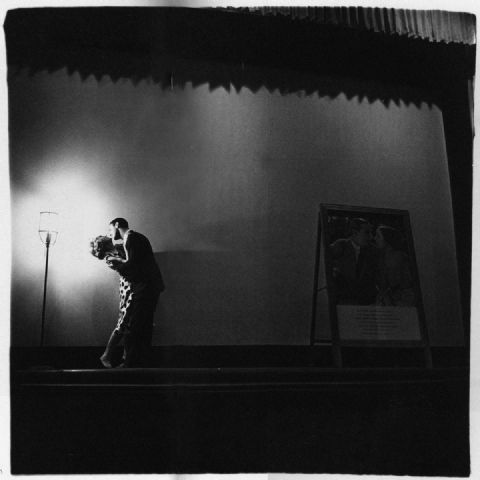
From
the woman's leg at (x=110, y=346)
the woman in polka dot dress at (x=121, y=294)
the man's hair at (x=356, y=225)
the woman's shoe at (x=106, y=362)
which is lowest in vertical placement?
the woman's shoe at (x=106, y=362)

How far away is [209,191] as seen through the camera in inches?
59.4

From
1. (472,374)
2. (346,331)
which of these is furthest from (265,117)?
(472,374)

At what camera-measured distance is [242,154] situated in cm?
154

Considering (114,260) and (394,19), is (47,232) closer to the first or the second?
(114,260)

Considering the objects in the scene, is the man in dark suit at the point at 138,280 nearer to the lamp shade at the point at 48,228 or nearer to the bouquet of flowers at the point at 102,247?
the bouquet of flowers at the point at 102,247

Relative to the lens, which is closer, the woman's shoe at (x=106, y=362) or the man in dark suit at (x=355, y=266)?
the woman's shoe at (x=106, y=362)

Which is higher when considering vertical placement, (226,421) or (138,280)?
(138,280)

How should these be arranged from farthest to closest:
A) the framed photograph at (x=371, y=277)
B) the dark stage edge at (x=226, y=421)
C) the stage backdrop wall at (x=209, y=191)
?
1. the framed photograph at (x=371, y=277)
2. the stage backdrop wall at (x=209, y=191)
3. the dark stage edge at (x=226, y=421)

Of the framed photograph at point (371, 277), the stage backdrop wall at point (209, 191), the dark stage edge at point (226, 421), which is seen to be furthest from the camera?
the framed photograph at point (371, 277)

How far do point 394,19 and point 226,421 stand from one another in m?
1.08

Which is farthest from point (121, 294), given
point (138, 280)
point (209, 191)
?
point (209, 191)

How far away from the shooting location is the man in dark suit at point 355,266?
1.62 m

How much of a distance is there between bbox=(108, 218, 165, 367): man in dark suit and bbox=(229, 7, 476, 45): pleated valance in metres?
0.63

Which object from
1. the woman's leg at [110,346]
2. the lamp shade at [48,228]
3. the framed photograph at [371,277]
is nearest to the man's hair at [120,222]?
the lamp shade at [48,228]
